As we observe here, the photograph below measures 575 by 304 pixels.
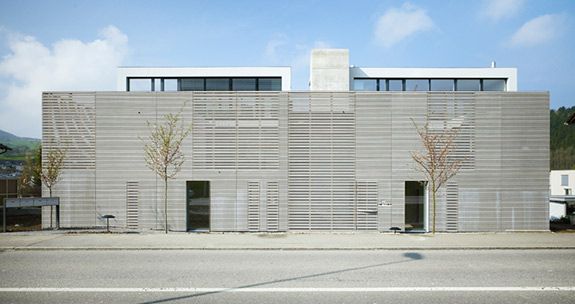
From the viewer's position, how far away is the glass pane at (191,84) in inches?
794

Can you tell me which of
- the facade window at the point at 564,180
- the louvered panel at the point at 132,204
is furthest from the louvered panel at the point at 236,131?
the facade window at the point at 564,180

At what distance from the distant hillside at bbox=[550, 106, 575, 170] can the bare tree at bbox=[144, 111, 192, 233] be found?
109092 millimetres

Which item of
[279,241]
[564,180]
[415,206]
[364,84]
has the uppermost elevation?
[364,84]

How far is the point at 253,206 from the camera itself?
1572 centimetres

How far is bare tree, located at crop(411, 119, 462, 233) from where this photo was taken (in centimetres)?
1554

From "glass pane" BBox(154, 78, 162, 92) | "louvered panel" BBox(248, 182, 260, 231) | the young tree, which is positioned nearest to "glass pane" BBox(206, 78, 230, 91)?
"glass pane" BBox(154, 78, 162, 92)

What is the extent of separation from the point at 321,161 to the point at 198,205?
254 inches

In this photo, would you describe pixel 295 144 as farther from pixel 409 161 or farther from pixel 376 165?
pixel 409 161

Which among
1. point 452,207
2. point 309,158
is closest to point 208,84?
point 309,158

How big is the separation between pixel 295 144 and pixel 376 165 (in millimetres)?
4095

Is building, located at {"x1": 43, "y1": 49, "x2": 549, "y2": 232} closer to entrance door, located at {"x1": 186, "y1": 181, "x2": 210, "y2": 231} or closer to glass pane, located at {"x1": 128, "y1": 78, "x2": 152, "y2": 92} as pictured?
entrance door, located at {"x1": 186, "y1": 181, "x2": 210, "y2": 231}

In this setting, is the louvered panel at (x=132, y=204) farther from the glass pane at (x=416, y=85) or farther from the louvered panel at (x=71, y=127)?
the glass pane at (x=416, y=85)

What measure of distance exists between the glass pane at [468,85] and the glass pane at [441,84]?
1.56ft

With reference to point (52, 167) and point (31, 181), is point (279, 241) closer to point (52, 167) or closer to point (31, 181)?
point (52, 167)
